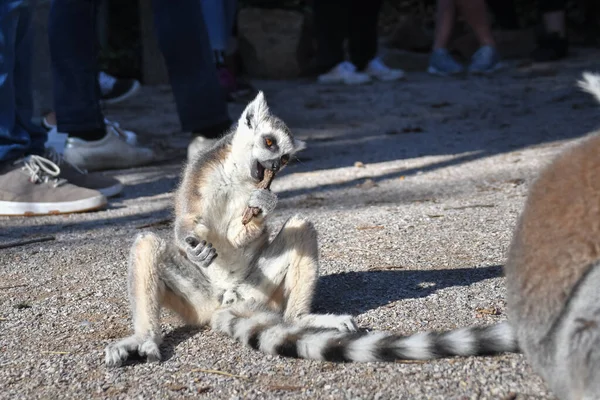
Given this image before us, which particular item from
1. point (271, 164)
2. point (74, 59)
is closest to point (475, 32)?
point (74, 59)

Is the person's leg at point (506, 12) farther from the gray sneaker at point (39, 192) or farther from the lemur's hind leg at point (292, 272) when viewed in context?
the lemur's hind leg at point (292, 272)

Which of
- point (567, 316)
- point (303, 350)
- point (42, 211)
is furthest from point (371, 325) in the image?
point (42, 211)

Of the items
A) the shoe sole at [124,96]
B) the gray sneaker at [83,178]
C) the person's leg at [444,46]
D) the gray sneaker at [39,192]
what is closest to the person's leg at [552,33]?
the person's leg at [444,46]

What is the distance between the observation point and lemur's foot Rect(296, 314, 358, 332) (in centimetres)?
271

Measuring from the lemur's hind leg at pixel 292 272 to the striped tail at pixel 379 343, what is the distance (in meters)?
0.22

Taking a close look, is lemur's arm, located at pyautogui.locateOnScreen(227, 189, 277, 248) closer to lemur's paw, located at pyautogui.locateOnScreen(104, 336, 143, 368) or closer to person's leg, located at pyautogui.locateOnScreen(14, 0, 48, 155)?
lemur's paw, located at pyautogui.locateOnScreen(104, 336, 143, 368)

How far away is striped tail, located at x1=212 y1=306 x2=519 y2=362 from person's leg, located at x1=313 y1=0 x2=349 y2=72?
7.63 metres

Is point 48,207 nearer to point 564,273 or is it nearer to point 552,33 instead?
point 564,273

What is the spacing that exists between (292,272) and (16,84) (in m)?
2.52

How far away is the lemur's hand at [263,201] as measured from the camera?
113 inches

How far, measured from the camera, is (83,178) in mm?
5020

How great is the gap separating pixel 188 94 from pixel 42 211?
1039mm

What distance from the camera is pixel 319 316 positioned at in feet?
9.23

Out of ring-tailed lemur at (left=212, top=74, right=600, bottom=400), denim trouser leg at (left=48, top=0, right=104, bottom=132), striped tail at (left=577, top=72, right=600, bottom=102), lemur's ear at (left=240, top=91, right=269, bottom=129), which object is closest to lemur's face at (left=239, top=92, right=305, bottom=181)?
lemur's ear at (left=240, top=91, right=269, bottom=129)
